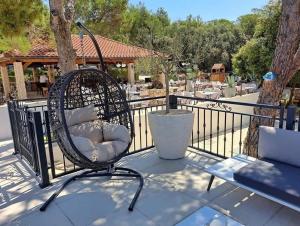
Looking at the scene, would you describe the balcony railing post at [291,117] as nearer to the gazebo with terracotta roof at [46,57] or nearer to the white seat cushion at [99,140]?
the white seat cushion at [99,140]

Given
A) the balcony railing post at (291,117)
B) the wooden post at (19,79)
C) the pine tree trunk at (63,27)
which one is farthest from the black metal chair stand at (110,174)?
the wooden post at (19,79)

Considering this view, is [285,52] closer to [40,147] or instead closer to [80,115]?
[80,115]

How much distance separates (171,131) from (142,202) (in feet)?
3.81

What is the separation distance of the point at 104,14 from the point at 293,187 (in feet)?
50.9

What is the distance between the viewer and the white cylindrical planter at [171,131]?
3.41 metres

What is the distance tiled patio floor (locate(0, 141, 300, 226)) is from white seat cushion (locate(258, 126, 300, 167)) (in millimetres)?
444

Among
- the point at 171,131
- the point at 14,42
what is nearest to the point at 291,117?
the point at 171,131

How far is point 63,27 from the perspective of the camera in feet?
15.6

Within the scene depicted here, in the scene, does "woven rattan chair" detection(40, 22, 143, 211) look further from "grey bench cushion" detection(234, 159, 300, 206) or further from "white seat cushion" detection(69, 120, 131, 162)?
"grey bench cushion" detection(234, 159, 300, 206)

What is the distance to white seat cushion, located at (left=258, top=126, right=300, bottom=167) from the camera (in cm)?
241

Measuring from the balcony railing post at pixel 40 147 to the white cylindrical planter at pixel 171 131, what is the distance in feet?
4.67

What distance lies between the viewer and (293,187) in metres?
2.04

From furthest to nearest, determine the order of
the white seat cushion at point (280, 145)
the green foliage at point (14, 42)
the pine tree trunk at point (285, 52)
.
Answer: the green foliage at point (14, 42) → the pine tree trunk at point (285, 52) → the white seat cushion at point (280, 145)

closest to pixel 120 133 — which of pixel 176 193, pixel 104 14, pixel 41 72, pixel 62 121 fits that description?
pixel 62 121
